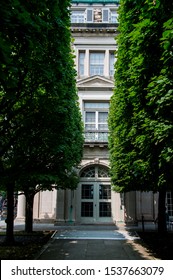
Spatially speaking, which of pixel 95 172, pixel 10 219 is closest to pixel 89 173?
pixel 95 172

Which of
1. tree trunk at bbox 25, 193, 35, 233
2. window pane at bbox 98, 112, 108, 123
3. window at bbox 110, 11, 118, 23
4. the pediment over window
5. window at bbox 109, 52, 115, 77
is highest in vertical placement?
window at bbox 110, 11, 118, 23

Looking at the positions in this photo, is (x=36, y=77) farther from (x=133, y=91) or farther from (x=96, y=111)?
(x=96, y=111)

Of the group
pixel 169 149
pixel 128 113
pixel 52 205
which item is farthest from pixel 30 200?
pixel 169 149

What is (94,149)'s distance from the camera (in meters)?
23.5

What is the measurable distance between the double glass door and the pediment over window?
8.69 metres

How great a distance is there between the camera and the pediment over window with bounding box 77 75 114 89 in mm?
25203

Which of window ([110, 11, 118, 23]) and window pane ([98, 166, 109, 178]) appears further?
window ([110, 11, 118, 23])

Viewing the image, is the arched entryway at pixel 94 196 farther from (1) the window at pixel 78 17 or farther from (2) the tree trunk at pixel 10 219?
(1) the window at pixel 78 17

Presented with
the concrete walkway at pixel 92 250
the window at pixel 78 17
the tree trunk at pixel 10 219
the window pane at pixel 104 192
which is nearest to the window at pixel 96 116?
the window pane at pixel 104 192

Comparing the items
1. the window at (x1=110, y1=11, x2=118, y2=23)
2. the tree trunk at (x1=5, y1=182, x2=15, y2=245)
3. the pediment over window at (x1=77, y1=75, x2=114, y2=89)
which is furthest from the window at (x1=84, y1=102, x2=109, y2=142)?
the tree trunk at (x1=5, y1=182, x2=15, y2=245)

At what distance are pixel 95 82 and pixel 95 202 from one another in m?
10.6

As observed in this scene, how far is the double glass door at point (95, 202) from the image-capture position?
22422 mm

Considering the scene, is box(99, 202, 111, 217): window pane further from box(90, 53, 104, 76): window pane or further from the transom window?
box(90, 53, 104, 76): window pane

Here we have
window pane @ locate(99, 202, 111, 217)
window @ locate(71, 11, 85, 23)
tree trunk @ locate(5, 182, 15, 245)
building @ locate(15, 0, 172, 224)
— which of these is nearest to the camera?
tree trunk @ locate(5, 182, 15, 245)
